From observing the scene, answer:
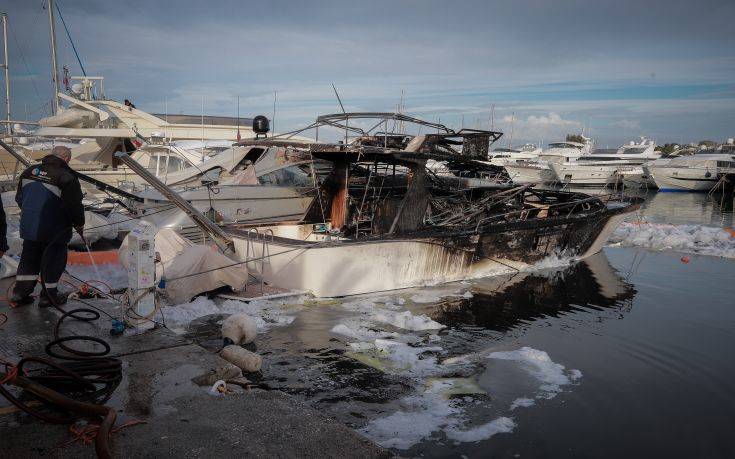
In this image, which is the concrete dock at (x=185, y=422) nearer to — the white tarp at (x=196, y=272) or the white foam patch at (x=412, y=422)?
the white foam patch at (x=412, y=422)

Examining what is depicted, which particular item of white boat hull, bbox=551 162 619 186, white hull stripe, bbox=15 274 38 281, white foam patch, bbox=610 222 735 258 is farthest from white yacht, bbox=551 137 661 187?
white hull stripe, bbox=15 274 38 281

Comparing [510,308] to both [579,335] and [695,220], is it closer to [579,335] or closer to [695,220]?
[579,335]

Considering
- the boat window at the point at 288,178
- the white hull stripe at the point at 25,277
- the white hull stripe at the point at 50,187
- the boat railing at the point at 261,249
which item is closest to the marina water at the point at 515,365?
the boat railing at the point at 261,249

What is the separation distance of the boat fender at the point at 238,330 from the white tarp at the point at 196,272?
1583 mm

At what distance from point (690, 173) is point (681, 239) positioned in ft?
89.5

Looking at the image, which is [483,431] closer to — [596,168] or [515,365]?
[515,365]

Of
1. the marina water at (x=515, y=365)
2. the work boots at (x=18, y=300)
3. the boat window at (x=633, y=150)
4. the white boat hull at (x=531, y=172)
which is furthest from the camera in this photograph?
the boat window at (x=633, y=150)

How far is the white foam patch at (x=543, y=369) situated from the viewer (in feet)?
20.4

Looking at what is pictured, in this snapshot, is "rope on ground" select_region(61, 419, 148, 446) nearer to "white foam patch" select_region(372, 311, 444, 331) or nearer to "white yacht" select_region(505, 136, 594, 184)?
"white foam patch" select_region(372, 311, 444, 331)

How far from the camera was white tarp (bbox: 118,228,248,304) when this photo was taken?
799 cm

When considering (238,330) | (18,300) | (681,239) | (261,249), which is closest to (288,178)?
(261,249)

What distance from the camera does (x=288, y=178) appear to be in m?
12.7

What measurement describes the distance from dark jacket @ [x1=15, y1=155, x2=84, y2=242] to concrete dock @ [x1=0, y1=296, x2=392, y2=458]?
1475mm

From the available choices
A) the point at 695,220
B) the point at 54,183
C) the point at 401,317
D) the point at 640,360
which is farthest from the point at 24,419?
the point at 695,220
